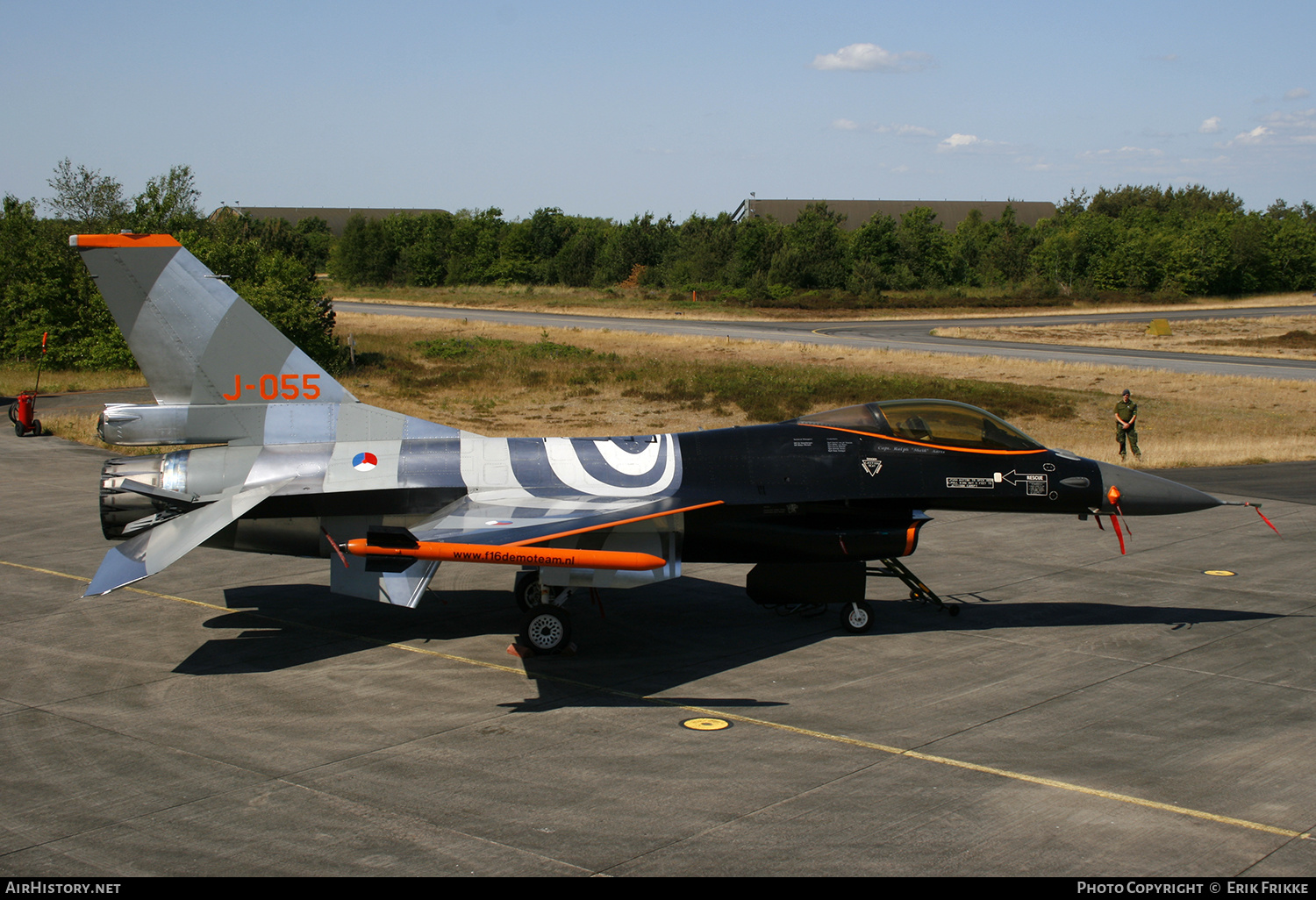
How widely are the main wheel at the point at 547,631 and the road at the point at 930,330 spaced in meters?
45.9

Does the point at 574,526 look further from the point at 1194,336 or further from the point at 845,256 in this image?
the point at 845,256

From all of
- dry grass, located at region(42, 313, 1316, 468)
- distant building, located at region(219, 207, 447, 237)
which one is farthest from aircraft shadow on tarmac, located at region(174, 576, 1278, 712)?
distant building, located at region(219, 207, 447, 237)

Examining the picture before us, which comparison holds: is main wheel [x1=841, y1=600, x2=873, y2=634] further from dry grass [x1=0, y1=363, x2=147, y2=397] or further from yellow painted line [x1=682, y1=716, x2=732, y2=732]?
dry grass [x1=0, y1=363, x2=147, y2=397]

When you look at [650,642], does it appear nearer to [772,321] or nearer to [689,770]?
[689,770]

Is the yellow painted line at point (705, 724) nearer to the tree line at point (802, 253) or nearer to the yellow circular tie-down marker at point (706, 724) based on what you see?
the yellow circular tie-down marker at point (706, 724)

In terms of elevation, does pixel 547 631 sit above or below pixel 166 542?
below

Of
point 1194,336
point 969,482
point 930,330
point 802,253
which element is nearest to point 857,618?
point 969,482

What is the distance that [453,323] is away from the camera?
6669 centimetres

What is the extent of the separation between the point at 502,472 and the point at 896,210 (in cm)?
14144

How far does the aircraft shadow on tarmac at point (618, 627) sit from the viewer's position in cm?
1188

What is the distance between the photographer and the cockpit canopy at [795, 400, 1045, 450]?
13391mm

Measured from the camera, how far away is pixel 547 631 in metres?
12.5

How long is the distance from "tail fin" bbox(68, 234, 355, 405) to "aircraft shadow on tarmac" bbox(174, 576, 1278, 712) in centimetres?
335

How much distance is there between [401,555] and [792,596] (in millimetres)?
5455
